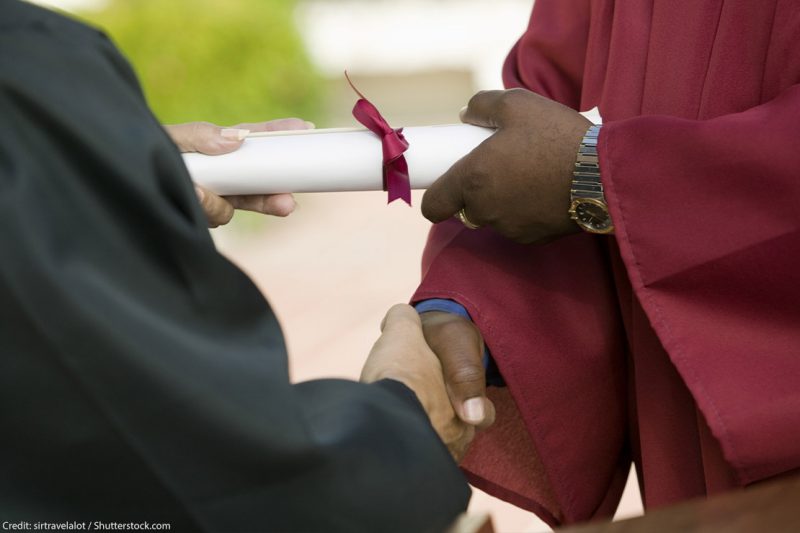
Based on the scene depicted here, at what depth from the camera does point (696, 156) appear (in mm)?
1043

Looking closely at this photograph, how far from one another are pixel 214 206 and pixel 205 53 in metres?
3.58

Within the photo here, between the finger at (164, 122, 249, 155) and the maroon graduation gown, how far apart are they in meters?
0.30

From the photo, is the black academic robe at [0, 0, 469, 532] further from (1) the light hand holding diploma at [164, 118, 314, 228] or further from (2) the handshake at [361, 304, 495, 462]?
(1) the light hand holding diploma at [164, 118, 314, 228]

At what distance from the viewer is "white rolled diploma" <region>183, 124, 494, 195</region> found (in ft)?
3.86

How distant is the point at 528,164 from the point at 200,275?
1.49 ft

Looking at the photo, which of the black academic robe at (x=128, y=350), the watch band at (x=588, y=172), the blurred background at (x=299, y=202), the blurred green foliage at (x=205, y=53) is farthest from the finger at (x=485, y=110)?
the blurred green foliage at (x=205, y=53)

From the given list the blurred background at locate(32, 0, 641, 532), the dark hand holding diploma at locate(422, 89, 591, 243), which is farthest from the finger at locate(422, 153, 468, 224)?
the blurred background at locate(32, 0, 641, 532)

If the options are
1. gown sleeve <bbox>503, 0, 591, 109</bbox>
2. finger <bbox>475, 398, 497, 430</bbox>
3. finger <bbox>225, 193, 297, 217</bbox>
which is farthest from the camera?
gown sleeve <bbox>503, 0, 591, 109</bbox>

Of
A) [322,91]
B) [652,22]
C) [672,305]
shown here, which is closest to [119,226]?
[672,305]

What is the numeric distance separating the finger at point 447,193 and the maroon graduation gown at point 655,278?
124mm

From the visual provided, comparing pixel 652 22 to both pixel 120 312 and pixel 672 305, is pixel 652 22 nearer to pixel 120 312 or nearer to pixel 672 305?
pixel 672 305

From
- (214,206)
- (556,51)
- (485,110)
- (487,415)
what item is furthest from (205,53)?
(487,415)

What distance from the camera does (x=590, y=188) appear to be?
3.57 feet

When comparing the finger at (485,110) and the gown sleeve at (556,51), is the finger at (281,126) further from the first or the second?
the gown sleeve at (556,51)
